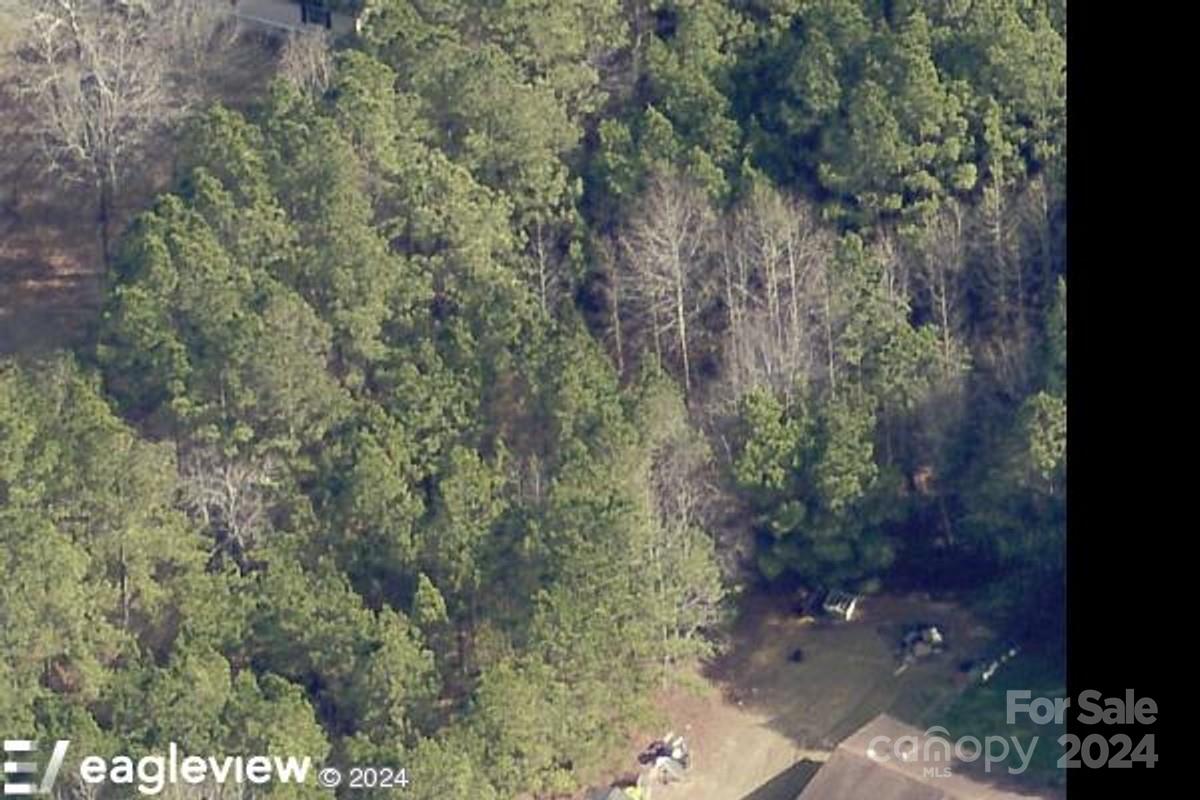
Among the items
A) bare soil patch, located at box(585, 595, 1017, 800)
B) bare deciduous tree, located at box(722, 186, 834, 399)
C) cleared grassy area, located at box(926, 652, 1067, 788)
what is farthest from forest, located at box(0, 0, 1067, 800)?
cleared grassy area, located at box(926, 652, 1067, 788)

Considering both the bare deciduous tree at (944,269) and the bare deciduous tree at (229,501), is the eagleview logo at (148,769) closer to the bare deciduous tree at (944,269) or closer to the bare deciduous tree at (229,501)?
the bare deciduous tree at (229,501)

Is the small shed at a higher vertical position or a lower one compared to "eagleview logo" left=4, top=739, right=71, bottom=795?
lower

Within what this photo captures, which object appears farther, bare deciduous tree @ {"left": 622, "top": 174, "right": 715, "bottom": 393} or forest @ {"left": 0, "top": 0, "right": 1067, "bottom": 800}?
bare deciduous tree @ {"left": 622, "top": 174, "right": 715, "bottom": 393}

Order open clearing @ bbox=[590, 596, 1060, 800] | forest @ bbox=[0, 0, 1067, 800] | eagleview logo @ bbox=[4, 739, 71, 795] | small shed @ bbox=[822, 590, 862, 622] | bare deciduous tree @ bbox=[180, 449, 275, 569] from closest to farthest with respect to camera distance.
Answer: eagleview logo @ bbox=[4, 739, 71, 795] → forest @ bbox=[0, 0, 1067, 800] → open clearing @ bbox=[590, 596, 1060, 800] → bare deciduous tree @ bbox=[180, 449, 275, 569] → small shed @ bbox=[822, 590, 862, 622]

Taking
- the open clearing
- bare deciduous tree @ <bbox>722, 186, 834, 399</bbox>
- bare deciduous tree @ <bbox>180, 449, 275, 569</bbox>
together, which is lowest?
the open clearing

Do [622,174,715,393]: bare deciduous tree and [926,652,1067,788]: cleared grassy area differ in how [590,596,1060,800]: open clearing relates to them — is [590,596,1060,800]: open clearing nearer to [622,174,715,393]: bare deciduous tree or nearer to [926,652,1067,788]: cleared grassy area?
[926,652,1067,788]: cleared grassy area
